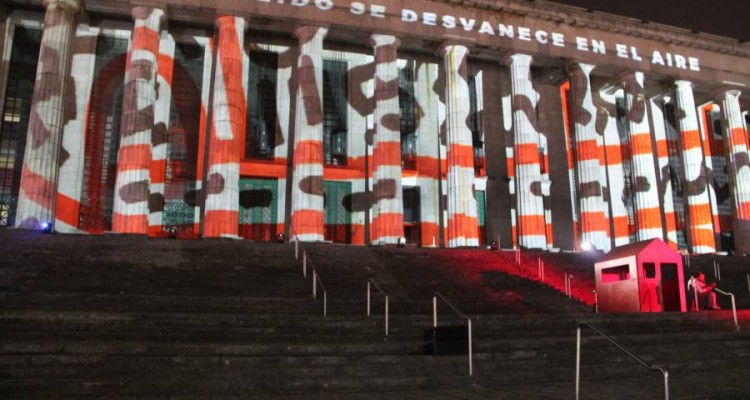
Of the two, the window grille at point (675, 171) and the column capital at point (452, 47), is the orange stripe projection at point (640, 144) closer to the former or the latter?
the window grille at point (675, 171)

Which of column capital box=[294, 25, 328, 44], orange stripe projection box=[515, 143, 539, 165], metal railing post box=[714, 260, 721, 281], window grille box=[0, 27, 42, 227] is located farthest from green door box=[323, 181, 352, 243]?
metal railing post box=[714, 260, 721, 281]

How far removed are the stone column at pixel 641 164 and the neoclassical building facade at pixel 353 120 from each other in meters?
0.11

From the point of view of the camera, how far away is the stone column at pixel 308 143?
25688 millimetres

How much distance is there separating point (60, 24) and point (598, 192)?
26.0 metres

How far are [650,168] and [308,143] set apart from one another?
60.5 ft

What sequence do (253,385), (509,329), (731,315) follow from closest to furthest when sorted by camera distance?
(253,385) → (509,329) → (731,315)

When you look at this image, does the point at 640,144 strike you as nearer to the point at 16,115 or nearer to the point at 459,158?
the point at 459,158

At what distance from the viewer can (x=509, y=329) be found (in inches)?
524

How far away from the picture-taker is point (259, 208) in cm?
2891

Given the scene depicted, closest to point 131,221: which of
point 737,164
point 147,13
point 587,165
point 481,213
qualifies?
point 147,13

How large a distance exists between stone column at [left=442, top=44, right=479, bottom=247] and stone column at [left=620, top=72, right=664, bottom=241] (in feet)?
31.3

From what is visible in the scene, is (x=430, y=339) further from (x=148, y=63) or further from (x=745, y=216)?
(x=745, y=216)

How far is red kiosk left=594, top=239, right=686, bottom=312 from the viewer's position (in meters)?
16.1

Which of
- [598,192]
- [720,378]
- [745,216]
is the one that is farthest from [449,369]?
[745,216]
